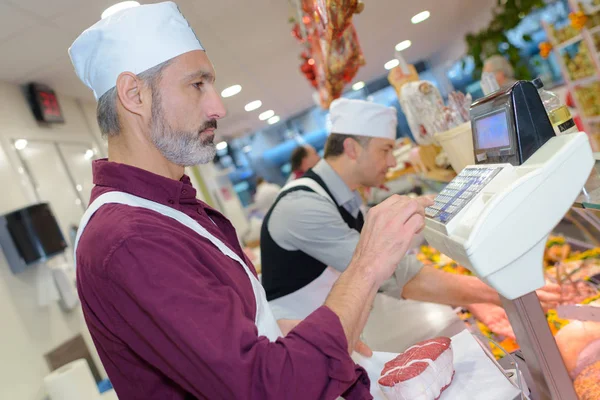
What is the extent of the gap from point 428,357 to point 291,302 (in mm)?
1319

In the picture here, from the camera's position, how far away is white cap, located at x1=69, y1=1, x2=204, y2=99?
4.10 feet

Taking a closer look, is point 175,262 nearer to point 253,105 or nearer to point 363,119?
point 363,119

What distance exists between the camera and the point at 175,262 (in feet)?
2.98

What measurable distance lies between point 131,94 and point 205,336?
0.64 meters

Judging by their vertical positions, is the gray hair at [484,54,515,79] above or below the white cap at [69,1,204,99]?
below

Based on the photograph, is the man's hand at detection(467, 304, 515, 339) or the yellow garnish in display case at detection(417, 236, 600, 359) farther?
the man's hand at detection(467, 304, 515, 339)

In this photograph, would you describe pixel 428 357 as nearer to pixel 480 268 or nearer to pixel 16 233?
pixel 480 268

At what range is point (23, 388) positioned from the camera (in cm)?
357

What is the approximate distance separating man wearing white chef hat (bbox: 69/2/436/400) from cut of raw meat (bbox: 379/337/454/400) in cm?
6

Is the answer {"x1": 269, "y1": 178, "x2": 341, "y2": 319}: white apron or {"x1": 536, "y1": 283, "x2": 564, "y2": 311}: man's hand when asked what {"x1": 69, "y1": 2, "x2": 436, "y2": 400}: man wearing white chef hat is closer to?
{"x1": 536, "y1": 283, "x2": 564, "y2": 311}: man's hand

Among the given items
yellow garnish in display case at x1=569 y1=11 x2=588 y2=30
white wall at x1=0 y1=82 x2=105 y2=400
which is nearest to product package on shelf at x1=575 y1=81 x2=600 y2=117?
yellow garnish in display case at x1=569 y1=11 x2=588 y2=30

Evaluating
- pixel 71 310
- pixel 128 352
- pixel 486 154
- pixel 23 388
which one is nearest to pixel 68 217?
pixel 71 310

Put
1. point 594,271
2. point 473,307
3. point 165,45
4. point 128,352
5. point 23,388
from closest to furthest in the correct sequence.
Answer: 1. point 128,352
2. point 165,45
3. point 594,271
4. point 473,307
5. point 23,388

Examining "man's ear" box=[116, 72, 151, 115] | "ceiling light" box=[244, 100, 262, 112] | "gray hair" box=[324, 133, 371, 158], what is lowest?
"gray hair" box=[324, 133, 371, 158]
